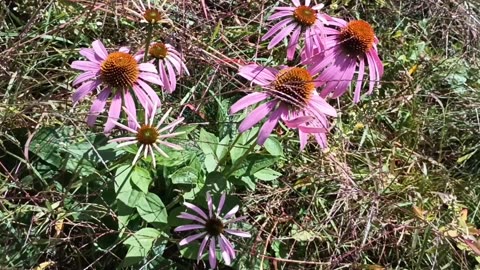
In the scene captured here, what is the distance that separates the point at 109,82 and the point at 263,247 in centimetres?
43

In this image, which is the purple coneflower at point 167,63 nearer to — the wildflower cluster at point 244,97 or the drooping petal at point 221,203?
the wildflower cluster at point 244,97

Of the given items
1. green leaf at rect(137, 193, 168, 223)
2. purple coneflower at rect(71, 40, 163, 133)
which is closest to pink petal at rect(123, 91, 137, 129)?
purple coneflower at rect(71, 40, 163, 133)

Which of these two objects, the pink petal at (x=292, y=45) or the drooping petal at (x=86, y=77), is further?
the pink petal at (x=292, y=45)

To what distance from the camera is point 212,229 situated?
3.34 feet

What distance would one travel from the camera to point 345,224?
→ 4.11 ft

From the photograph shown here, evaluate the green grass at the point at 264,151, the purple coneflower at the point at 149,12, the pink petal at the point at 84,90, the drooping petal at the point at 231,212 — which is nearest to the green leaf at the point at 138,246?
the green grass at the point at 264,151

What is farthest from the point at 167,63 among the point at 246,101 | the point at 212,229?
the point at 212,229

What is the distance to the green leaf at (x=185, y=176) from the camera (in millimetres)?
1040

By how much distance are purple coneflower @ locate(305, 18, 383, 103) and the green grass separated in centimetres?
20

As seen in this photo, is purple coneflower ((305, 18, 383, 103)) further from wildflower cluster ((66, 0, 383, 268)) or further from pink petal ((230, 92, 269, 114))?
pink petal ((230, 92, 269, 114))

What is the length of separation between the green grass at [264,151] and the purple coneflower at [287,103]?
0.09 metres

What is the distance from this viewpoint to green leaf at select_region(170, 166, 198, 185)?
1.04 metres

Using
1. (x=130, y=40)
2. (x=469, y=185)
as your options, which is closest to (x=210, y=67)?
(x=130, y=40)

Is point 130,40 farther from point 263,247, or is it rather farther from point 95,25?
point 263,247
